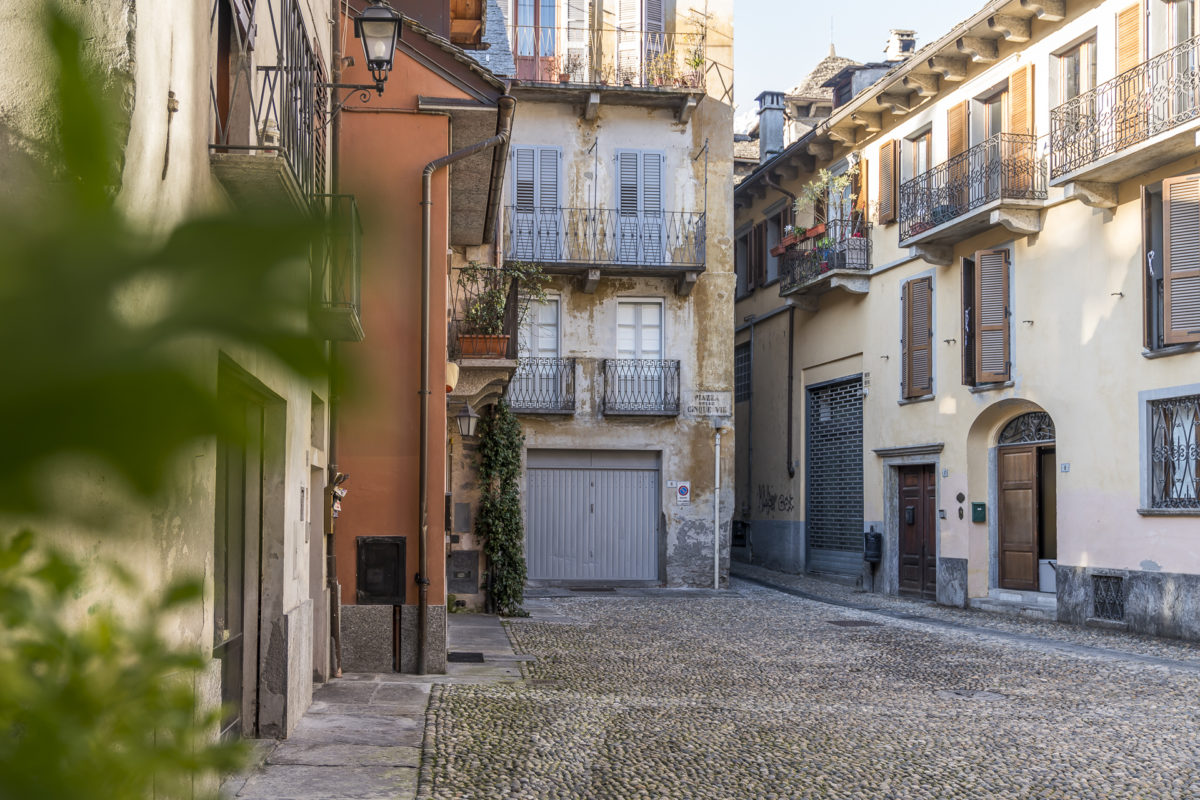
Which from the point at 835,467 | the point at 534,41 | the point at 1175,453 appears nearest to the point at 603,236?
the point at 534,41

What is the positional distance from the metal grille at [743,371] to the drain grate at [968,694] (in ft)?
60.2

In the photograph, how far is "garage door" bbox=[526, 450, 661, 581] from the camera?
23.1m

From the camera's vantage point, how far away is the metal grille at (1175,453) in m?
15.4

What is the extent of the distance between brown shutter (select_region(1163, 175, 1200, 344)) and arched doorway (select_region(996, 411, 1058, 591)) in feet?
11.2

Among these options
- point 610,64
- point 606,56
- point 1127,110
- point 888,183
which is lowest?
point 1127,110

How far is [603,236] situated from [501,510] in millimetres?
7285

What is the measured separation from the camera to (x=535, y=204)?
23391 mm

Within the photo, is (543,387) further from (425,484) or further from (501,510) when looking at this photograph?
(425,484)

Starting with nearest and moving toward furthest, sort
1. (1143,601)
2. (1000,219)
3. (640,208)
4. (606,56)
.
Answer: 1. (1143,601)
2. (1000,219)
3. (640,208)
4. (606,56)

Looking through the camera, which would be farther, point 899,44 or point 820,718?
point 899,44

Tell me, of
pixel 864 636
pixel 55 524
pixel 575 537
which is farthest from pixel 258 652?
pixel 575 537

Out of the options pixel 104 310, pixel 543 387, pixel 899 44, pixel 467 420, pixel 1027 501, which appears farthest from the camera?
pixel 899 44

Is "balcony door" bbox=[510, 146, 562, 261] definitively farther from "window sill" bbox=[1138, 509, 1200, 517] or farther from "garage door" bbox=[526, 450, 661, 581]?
"window sill" bbox=[1138, 509, 1200, 517]

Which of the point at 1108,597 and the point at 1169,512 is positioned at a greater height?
the point at 1169,512
